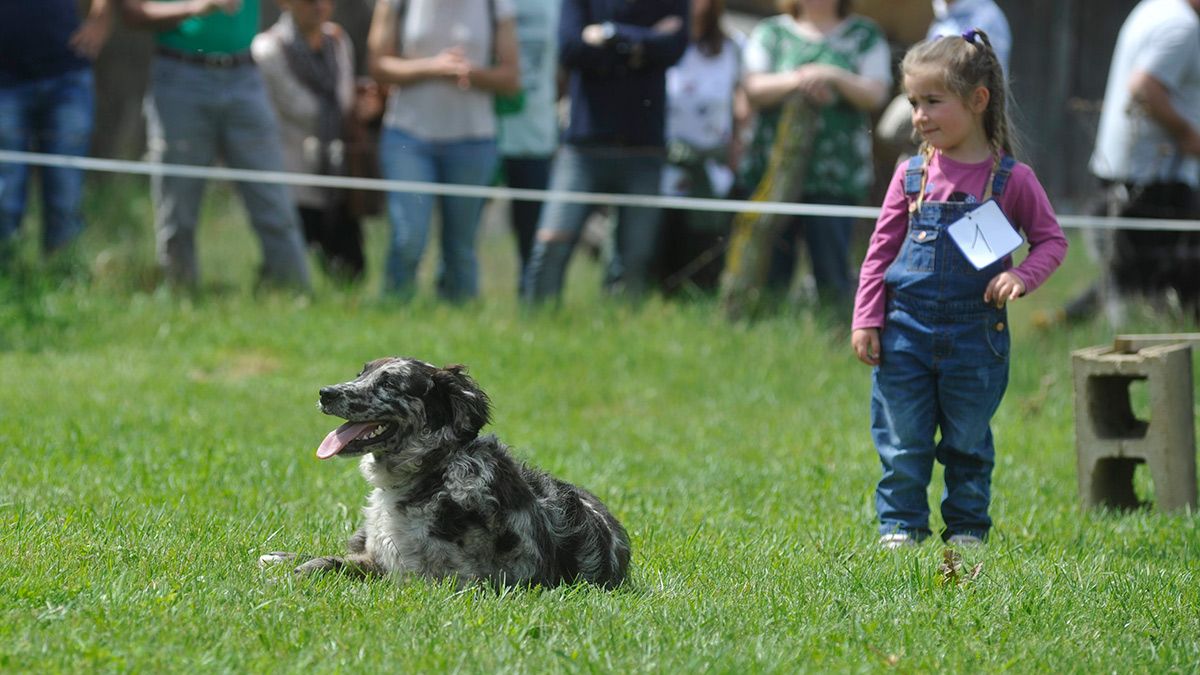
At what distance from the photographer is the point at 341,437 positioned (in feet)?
16.4

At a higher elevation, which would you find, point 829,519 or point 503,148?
point 503,148

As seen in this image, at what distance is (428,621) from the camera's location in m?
4.62

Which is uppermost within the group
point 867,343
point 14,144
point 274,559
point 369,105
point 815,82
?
point 815,82

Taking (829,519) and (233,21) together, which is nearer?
(829,519)

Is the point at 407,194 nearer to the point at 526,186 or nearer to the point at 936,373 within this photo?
the point at 526,186

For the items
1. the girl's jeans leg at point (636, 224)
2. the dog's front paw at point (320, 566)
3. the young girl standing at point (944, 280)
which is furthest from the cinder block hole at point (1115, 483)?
the girl's jeans leg at point (636, 224)

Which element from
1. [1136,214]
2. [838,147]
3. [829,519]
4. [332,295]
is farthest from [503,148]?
[829,519]

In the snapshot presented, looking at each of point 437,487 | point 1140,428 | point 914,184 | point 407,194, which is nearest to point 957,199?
point 914,184

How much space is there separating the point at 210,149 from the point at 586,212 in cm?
267

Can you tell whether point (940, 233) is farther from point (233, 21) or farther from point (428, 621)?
point (233, 21)

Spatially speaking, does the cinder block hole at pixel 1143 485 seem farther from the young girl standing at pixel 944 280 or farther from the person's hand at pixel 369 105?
the person's hand at pixel 369 105

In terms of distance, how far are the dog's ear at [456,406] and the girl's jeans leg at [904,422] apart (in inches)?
75.0

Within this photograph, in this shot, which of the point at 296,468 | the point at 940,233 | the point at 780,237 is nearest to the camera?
the point at 940,233

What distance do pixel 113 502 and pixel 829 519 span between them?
2.91 m
